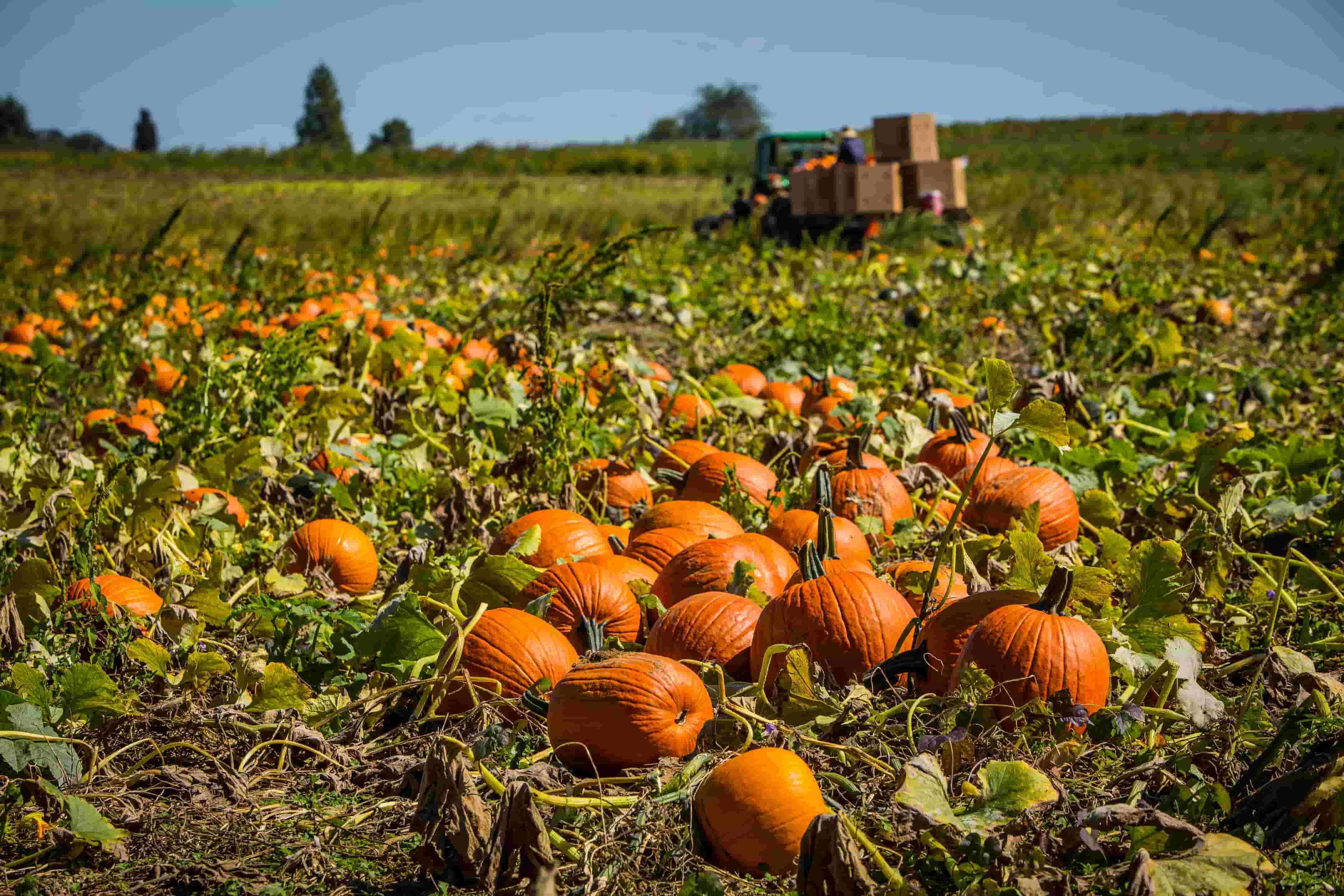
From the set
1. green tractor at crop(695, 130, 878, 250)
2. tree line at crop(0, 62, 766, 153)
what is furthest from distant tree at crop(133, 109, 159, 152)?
green tractor at crop(695, 130, 878, 250)

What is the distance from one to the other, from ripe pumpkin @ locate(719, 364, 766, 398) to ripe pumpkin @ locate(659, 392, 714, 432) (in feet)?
1.20

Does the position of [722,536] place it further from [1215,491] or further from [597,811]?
[1215,491]

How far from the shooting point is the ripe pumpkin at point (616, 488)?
3.14 metres

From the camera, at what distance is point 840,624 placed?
1.98 metres

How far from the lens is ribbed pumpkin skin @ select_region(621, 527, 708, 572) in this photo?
2.60 meters

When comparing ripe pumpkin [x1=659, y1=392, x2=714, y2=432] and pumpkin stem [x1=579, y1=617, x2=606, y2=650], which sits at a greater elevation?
ripe pumpkin [x1=659, y1=392, x2=714, y2=432]

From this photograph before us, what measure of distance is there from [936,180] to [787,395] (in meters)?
7.64

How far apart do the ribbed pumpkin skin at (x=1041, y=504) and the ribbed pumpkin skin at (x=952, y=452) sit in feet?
0.82

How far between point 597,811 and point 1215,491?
227cm

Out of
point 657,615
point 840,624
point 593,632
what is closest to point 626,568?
point 657,615

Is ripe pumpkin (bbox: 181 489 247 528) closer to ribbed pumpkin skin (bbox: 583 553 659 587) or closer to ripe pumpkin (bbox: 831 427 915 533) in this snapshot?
ribbed pumpkin skin (bbox: 583 553 659 587)

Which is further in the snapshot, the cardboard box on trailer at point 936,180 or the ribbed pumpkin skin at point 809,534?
the cardboard box on trailer at point 936,180

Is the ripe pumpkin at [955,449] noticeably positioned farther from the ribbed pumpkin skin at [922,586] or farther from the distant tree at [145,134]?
the distant tree at [145,134]

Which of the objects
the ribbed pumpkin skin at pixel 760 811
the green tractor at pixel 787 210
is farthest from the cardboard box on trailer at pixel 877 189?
the ribbed pumpkin skin at pixel 760 811
